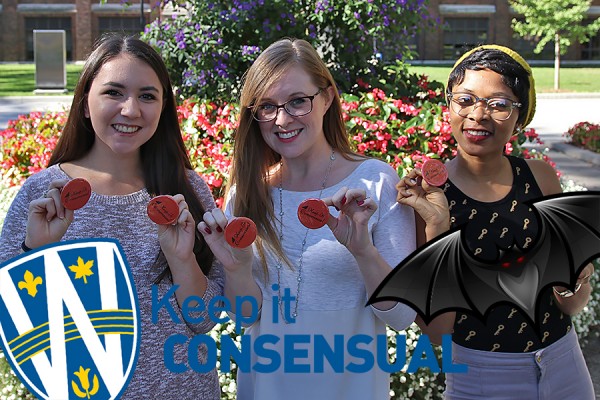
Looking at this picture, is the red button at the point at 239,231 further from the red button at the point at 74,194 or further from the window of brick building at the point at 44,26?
the window of brick building at the point at 44,26

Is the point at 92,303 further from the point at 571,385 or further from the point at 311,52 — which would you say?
the point at 571,385

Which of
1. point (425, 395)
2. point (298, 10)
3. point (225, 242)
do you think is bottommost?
point (425, 395)

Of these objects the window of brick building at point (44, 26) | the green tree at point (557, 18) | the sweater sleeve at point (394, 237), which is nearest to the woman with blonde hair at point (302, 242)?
the sweater sleeve at point (394, 237)

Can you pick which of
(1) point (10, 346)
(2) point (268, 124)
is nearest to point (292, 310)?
(2) point (268, 124)

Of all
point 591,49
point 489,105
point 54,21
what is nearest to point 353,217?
point 489,105

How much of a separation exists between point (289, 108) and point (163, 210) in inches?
18.5

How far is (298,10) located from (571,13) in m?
23.4

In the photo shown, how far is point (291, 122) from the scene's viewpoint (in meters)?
1.88

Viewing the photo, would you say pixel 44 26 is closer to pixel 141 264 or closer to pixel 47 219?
pixel 141 264

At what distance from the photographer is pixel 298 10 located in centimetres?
527

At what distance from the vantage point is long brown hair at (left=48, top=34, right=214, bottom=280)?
6.47 feet

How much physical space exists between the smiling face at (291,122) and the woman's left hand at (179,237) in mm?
341

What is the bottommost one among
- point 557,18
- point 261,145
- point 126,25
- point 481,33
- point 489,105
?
point 261,145

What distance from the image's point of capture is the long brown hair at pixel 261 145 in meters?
1.90
